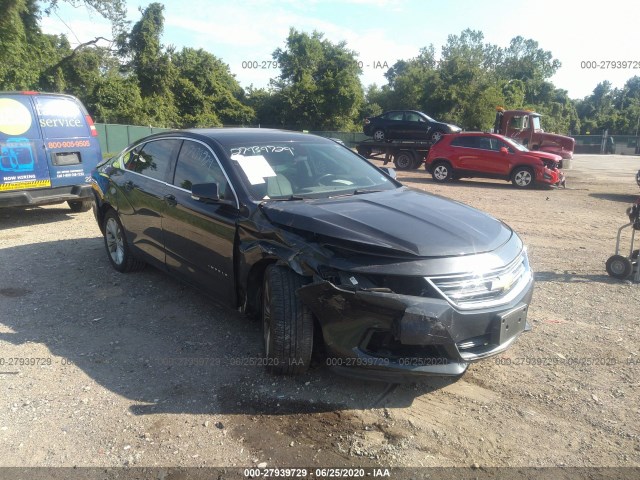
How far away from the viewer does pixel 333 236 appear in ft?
10.7

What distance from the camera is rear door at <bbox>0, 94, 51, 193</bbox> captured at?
25.3 feet

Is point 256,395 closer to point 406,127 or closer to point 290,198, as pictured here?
point 290,198

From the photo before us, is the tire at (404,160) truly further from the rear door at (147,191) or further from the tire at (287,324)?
the tire at (287,324)

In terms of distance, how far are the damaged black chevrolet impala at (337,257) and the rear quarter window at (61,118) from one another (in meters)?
4.45

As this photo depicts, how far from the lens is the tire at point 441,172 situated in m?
17.0

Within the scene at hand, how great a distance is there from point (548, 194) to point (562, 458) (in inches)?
524

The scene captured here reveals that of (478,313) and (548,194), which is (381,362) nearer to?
(478,313)

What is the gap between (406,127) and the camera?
2086cm

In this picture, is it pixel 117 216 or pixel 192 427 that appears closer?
pixel 192 427

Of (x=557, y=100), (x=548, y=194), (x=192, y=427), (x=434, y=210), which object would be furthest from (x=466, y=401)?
(x=557, y=100)

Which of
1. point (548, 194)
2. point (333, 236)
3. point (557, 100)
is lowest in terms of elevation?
point (548, 194)

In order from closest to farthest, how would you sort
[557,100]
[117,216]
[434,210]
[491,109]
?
[434,210] < [117,216] < [491,109] < [557,100]

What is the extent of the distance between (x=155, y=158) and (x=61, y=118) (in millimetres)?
4118

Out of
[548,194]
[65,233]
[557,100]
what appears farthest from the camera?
[557,100]
